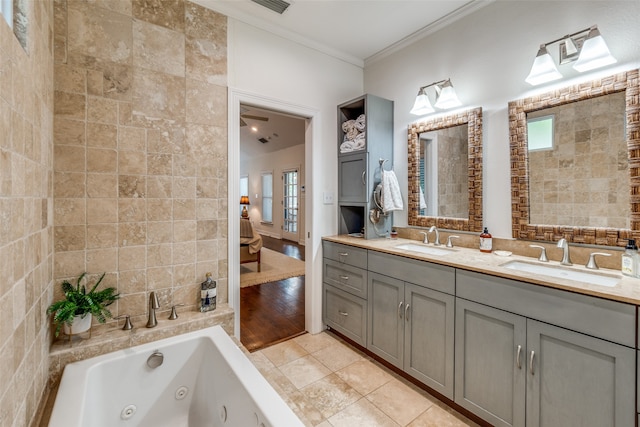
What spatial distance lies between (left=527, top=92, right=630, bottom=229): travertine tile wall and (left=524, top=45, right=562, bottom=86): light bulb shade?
188 millimetres

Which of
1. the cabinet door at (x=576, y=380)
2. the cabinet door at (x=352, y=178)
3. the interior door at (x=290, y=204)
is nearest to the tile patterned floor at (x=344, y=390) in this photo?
the cabinet door at (x=576, y=380)

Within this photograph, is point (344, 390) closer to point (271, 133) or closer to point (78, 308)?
point (78, 308)

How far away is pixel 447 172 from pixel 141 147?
89.5 inches

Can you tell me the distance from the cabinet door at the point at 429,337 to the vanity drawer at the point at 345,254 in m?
0.45

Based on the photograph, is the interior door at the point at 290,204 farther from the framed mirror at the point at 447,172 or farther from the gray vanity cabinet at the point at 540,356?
the gray vanity cabinet at the point at 540,356

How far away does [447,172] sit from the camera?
90.4 inches

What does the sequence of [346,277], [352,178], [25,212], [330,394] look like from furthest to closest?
1. [352,178]
2. [346,277]
3. [330,394]
4. [25,212]

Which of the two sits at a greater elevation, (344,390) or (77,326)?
(77,326)

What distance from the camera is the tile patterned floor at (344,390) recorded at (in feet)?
4.75

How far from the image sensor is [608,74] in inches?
59.4

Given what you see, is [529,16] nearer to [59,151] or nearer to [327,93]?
[327,93]

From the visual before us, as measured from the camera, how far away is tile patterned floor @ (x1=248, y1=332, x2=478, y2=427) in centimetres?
145

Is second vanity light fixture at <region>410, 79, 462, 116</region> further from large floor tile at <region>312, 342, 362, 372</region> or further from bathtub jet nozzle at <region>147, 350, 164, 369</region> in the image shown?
bathtub jet nozzle at <region>147, 350, 164, 369</region>

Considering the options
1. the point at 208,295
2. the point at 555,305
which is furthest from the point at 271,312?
the point at 555,305
